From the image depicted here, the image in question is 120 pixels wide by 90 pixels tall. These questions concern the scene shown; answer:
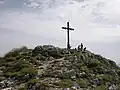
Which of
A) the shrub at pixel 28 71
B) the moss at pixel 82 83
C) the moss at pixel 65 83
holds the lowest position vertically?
the moss at pixel 82 83

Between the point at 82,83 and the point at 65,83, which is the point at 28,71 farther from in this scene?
the point at 82,83

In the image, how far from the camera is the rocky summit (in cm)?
3000

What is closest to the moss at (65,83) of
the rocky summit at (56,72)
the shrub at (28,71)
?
the rocky summit at (56,72)

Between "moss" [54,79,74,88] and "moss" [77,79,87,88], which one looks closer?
"moss" [54,79,74,88]

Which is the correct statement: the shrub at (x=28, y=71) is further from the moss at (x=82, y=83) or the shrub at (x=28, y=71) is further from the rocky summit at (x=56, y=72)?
the moss at (x=82, y=83)

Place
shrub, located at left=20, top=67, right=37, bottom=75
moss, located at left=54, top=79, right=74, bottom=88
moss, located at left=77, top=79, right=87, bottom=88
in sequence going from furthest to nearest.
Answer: shrub, located at left=20, top=67, right=37, bottom=75 → moss, located at left=77, top=79, right=87, bottom=88 → moss, located at left=54, top=79, right=74, bottom=88

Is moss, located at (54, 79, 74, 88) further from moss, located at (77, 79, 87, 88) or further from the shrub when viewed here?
the shrub

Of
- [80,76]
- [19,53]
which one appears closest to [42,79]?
[80,76]

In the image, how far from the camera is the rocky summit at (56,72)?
98.4 feet

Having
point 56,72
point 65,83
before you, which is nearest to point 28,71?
point 56,72

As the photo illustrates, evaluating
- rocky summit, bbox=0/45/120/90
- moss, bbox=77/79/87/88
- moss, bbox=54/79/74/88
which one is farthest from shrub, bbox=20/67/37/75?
moss, bbox=77/79/87/88

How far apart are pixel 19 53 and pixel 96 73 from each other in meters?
15.1

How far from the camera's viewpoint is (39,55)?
4144 cm

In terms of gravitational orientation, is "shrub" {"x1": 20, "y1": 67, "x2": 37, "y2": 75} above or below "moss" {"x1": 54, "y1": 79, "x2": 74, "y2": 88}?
above
